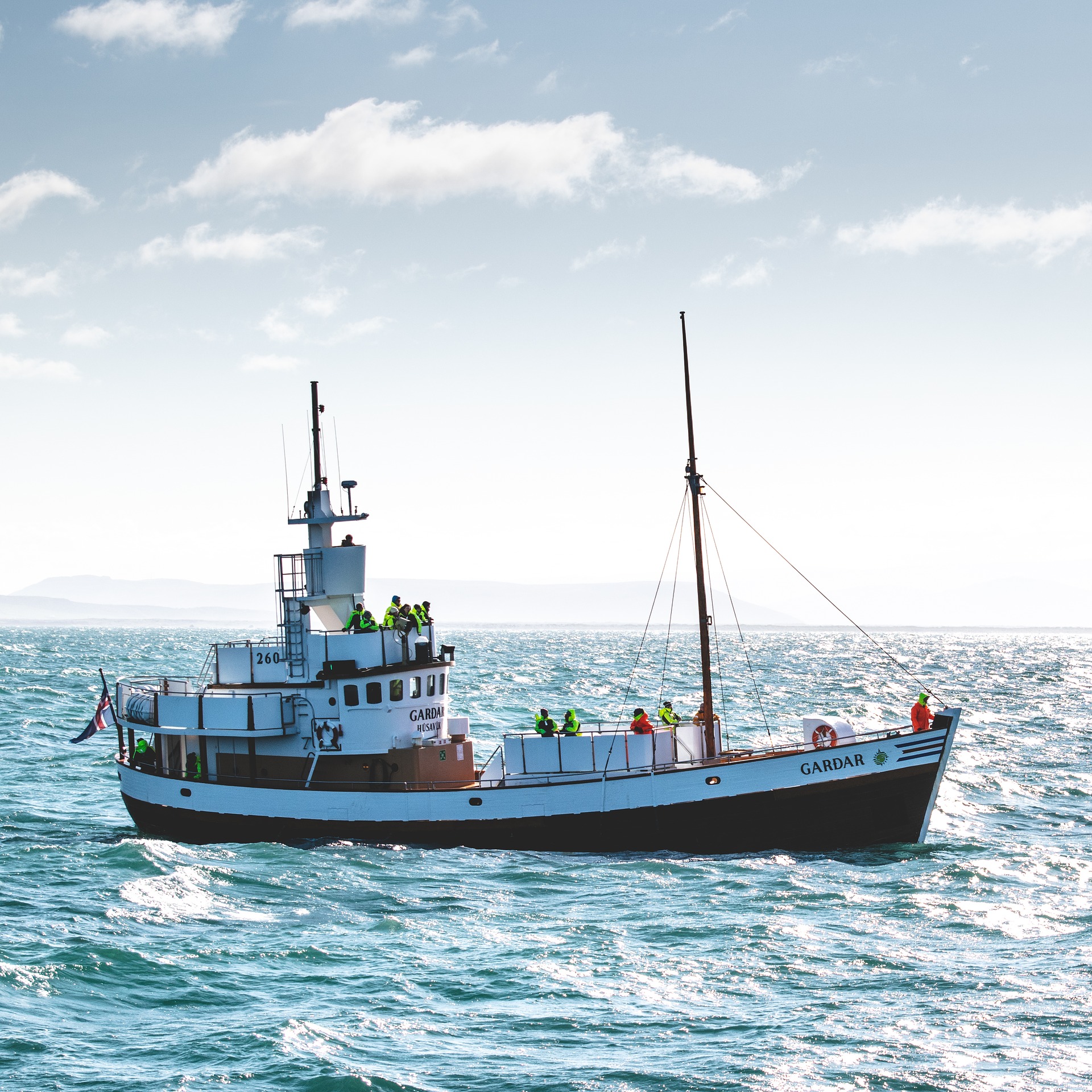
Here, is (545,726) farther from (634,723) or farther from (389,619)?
(389,619)

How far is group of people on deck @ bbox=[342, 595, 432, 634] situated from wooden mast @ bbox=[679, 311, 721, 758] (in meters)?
7.14

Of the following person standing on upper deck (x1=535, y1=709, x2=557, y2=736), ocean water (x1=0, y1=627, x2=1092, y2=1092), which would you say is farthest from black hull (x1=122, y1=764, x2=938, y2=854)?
person standing on upper deck (x1=535, y1=709, x2=557, y2=736)

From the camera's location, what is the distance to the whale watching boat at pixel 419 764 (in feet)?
90.1

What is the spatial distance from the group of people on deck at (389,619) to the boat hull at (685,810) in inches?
168

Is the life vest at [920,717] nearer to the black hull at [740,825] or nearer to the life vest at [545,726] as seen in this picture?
the black hull at [740,825]

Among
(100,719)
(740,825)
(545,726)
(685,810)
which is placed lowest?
(740,825)

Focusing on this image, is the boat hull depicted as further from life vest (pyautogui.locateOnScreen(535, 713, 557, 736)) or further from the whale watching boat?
life vest (pyautogui.locateOnScreen(535, 713, 557, 736))

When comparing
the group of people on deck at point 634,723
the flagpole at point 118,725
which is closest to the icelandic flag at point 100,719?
the flagpole at point 118,725

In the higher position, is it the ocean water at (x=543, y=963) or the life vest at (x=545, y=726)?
the life vest at (x=545, y=726)

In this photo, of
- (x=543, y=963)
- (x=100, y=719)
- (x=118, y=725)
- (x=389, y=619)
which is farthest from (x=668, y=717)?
(x=118, y=725)

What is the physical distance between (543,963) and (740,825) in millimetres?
9329

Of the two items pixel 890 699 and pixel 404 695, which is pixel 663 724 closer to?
pixel 404 695

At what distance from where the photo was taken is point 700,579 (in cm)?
2983

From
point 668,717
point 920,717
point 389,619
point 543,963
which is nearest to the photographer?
point 543,963
